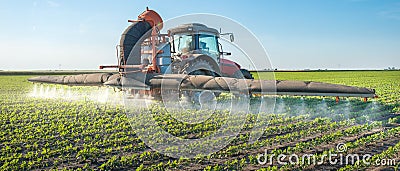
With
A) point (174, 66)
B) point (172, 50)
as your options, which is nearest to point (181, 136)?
point (174, 66)

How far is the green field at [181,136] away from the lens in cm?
577

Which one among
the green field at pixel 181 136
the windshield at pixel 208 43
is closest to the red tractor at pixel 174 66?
the windshield at pixel 208 43

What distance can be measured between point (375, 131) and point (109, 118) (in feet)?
23.0

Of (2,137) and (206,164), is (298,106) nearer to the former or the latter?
(206,164)

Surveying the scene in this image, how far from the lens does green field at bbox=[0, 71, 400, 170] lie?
5.77 meters

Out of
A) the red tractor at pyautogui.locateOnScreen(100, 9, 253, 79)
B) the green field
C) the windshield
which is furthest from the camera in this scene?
the windshield

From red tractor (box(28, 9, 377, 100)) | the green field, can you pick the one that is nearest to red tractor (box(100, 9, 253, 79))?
red tractor (box(28, 9, 377, 100))

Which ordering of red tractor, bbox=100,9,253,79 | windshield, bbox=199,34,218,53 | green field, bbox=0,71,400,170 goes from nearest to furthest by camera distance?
green field, bbox=0,71,400,170 < red tractor, bbox=100,9,253,79 < windshield, bbox=199,34,218,53

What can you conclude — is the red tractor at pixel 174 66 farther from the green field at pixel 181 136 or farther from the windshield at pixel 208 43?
the green field at pixel 181 136

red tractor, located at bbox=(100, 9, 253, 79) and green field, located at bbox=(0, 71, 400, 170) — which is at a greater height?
red tractor, located at bbox=(100, 9, 253, 79)

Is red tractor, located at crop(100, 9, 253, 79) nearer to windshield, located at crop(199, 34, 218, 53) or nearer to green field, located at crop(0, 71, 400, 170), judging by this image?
windshield, located at crop(199, 34, 218, 53)

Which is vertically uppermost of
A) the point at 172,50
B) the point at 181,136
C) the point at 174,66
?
the point at 172,50

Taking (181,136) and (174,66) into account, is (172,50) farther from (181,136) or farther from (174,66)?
(181,136)

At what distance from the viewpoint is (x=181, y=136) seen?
25.6 ft
